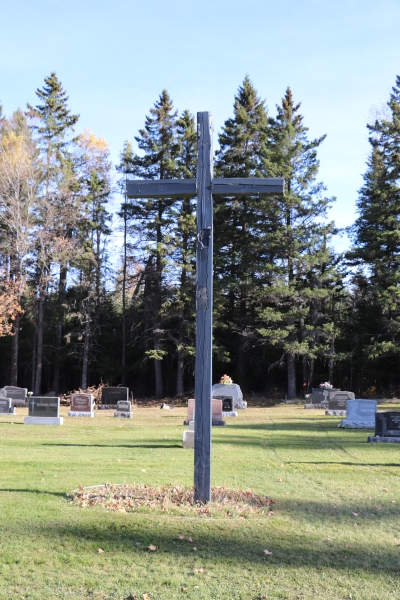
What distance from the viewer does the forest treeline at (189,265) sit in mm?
33594

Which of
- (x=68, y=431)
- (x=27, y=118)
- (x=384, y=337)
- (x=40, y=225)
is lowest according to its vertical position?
(x=68, y=431)

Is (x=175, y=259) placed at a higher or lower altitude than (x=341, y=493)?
higher

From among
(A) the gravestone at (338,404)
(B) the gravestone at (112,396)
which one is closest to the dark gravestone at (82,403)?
(B) the gravestone at (112,396)

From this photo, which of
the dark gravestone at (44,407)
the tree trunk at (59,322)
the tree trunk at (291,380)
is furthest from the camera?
the tree trunk at (59,322)

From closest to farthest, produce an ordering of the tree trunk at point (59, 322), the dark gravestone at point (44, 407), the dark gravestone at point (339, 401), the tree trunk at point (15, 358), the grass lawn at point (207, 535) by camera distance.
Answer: the grass lawn at point (207, 535) → the dark gravestone at point (44, 407) → the dark gravestone at point (339, 401) → the tree trunk at point (15, 358) → the tree trunk at point (59, 322)

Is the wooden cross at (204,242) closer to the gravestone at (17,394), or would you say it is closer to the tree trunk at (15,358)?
the gravestone at (17,394)

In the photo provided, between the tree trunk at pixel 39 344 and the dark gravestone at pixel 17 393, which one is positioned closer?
the dark gravestone at pixel 17 393

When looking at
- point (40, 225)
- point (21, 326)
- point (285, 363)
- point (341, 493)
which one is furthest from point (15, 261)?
point (341, 493)

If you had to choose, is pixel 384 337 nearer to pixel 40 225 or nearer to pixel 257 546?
pixel 40 225

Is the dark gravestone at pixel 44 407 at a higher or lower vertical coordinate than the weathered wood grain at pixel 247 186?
lower

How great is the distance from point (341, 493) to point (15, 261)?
97.7ft

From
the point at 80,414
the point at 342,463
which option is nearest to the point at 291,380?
the point at 80,414

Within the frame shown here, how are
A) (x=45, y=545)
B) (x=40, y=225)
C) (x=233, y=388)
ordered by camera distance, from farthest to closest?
(x=40, y=225) < (x=233, y=388) < (x=45, y=545)

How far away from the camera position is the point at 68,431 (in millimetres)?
16875
